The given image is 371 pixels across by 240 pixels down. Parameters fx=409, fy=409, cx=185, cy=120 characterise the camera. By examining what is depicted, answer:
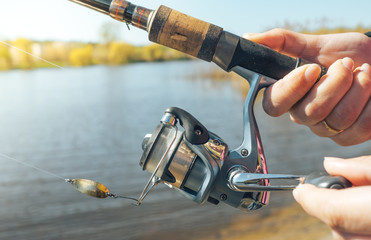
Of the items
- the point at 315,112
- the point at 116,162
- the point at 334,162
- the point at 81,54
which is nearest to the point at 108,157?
the point at 116,162

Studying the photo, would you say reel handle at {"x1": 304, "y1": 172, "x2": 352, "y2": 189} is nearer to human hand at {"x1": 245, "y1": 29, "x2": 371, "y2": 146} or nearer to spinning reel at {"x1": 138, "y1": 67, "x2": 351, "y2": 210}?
spinning reel at {"x1": 138, "y1": 67, "x2": 351, "y2": 210}

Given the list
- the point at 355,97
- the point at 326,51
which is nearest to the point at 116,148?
the point at 326,51

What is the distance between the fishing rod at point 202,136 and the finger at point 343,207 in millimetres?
205

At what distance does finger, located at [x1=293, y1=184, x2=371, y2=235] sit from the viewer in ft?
2.25

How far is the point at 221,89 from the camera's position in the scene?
35.0ft

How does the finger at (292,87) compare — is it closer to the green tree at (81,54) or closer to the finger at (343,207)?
the finger at (343,207)

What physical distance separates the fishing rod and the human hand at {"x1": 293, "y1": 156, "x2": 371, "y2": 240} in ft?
0.64

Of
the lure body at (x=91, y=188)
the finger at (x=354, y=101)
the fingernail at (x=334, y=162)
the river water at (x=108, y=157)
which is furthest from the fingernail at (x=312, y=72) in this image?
the river water at (x=108, y=157)

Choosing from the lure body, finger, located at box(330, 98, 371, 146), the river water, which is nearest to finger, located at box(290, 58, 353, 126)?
finger, located at box(330, 98, 371, 146)

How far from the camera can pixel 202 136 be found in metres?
1.03

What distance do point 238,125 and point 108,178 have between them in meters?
2.64

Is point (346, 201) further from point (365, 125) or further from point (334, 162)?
point (365, 125)

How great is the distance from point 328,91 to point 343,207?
20.9 inches

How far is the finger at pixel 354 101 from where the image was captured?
1.18 meters
